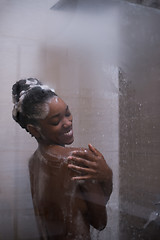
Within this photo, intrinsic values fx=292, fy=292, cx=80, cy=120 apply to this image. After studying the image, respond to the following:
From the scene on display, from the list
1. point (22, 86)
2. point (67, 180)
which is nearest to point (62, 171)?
point (67, 180)

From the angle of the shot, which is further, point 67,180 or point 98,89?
point 98,89

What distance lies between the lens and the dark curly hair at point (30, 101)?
52.9 inches

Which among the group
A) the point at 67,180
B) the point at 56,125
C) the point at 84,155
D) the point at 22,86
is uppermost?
the point at 22,86

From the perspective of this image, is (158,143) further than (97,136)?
Yes

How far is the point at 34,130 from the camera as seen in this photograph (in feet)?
4.55

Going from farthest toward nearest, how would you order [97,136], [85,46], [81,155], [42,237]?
[85,46] < [97,136] < [42,237] < [81,155]

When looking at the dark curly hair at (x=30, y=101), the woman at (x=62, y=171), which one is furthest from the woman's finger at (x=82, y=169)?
the dark curly hair at (x=30, y=101)

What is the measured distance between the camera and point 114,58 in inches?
72.2

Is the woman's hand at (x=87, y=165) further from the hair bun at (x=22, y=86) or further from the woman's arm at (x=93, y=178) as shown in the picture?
the hair bun at (x=22, y=86)

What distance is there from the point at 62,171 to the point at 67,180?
0.16 feet

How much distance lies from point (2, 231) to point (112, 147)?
0.73 meters

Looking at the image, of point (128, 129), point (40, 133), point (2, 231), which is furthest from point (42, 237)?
point (128, 129)

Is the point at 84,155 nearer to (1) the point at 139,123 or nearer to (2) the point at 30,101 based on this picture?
(2) the point at 30,101

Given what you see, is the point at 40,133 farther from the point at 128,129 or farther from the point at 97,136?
the point at 128,129
